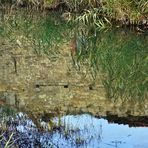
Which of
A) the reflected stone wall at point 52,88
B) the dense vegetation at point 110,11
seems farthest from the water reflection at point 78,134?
the dense vegetation at point 110,11

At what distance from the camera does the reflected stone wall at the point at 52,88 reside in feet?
39.0

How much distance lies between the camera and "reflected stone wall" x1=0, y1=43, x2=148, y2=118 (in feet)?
39.0

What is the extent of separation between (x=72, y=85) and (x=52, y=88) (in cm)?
50

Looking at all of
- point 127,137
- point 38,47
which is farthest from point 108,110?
point 38,47

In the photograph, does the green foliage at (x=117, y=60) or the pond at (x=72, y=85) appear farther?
the green foliage at (x=117, y=60)

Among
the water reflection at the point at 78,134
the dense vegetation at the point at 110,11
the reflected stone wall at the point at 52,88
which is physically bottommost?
the water reflection at the point at 78,134

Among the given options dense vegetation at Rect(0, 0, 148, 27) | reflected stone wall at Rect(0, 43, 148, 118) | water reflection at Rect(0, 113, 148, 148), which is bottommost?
water reflection at Rect(0, 113, 148, 148)

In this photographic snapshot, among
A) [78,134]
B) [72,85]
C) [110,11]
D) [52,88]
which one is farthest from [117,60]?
[78,134]

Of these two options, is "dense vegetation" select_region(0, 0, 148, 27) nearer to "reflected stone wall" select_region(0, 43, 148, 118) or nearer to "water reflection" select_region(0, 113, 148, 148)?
"reflected stone wall" select_region(0, 43, 148, 118)

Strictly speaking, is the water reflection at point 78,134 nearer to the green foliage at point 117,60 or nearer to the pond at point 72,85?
the pond at point 72,85

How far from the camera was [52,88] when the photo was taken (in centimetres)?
1365

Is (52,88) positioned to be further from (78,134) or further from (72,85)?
(78,134)

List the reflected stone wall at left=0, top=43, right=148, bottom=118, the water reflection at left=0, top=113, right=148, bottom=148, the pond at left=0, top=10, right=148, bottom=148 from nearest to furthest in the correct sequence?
1. the water reflection at left=0, top=113, right=148, bottom=148
2. the pond at left=0, top=10, right=148, bottom=148
3. the reflected stone wall at left=0, top=43, right=148, bottom=118

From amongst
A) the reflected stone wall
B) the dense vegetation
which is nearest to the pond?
the reflected stone wall
